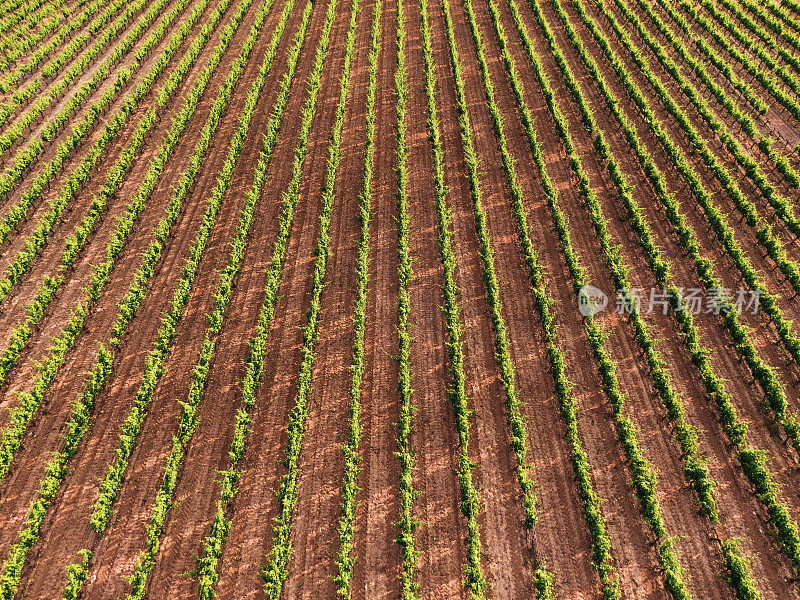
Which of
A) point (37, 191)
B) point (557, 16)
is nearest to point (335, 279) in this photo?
point (37, 191)

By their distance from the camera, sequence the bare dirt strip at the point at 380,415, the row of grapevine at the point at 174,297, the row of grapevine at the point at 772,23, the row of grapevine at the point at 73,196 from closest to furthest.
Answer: the bare dirt strip at the point at 380,415, the row of grapevine at the point at 174,297, the row of grapevine at the point at 73,196, the row of grapevine at the point at 772,23

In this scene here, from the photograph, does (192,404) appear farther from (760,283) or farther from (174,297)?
(760,283)

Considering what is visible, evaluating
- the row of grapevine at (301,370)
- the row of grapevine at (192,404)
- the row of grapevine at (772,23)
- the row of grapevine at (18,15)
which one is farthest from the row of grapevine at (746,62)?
the row of grapevine at (18,15)

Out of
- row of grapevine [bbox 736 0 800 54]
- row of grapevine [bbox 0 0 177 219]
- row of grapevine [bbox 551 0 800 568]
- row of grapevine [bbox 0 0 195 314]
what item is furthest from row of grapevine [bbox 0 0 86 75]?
row of grapevine [bbox 736 0 800 54]

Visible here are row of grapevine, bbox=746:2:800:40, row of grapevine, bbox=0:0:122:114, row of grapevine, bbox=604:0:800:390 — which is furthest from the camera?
row of grapevine, bbox=746:2:800:40

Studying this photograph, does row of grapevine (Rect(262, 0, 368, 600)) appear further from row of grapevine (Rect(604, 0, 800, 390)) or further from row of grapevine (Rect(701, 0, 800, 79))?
row of grapevine (Rect(701, 0, 800, 79))

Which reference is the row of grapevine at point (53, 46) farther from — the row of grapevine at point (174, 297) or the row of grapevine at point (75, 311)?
the row of grapevine at point (174, 297)
